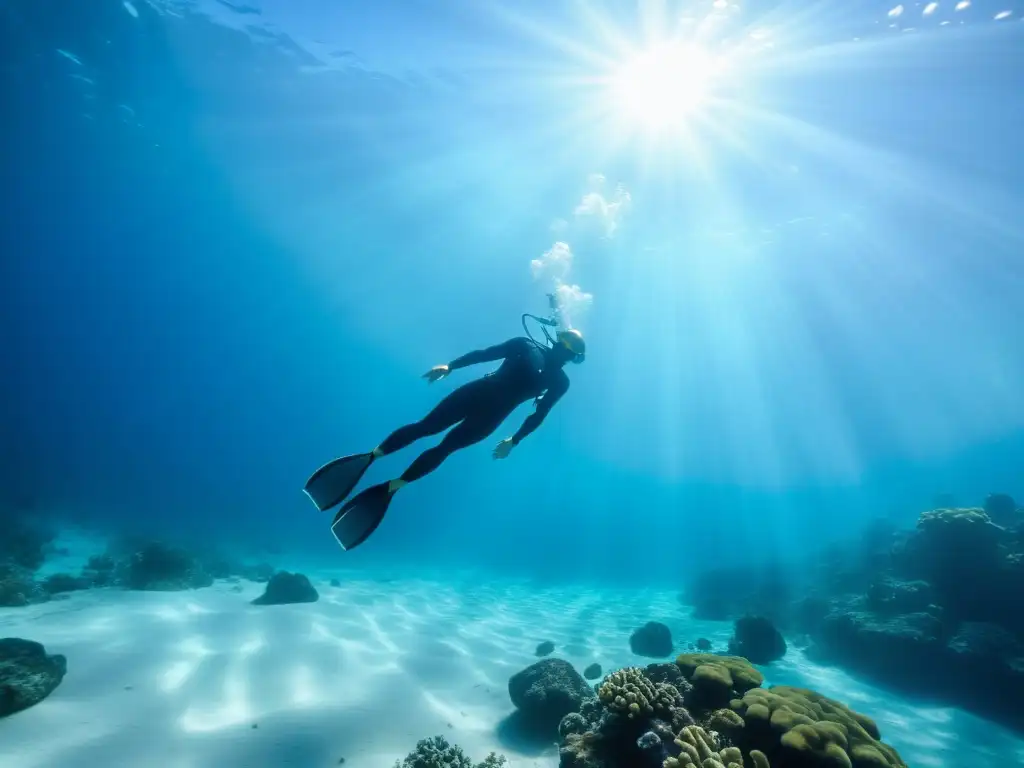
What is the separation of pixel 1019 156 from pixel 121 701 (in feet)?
139

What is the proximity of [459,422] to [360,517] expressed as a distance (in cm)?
179

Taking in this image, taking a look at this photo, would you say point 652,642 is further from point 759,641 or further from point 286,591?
point 286,591

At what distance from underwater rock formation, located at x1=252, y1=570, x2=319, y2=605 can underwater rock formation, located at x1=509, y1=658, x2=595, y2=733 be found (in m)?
8.89

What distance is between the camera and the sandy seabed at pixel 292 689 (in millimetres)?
5879

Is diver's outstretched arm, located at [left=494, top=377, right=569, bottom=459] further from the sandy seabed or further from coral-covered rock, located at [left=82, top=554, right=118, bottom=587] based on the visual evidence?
coral-covered rock, located at [left=82, top=554, right=118, bottom=587]

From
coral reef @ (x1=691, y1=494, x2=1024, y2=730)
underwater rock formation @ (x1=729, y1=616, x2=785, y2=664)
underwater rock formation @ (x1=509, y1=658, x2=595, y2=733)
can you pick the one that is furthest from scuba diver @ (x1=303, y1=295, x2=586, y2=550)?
coral reef @ (x1=691, y1=494, x2=1024, y2=730)

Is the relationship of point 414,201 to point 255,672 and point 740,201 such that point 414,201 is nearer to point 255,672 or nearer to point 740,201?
point 740,201

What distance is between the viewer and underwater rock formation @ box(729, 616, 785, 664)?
1317 centimetres

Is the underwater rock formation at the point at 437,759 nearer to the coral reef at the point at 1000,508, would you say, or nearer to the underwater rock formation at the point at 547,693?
the underwater rock formation at the point at 547,693

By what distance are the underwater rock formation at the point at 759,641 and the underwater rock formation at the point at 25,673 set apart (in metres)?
15.8

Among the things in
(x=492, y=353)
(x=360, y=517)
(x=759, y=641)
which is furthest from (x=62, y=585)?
(x=759, y=641)

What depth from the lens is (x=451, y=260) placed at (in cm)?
4131

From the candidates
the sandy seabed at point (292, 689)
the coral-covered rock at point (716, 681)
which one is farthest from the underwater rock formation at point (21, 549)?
the coral-covered rock at point (716, 681)

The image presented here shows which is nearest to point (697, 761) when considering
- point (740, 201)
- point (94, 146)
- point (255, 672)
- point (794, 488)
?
point (255, 672)
